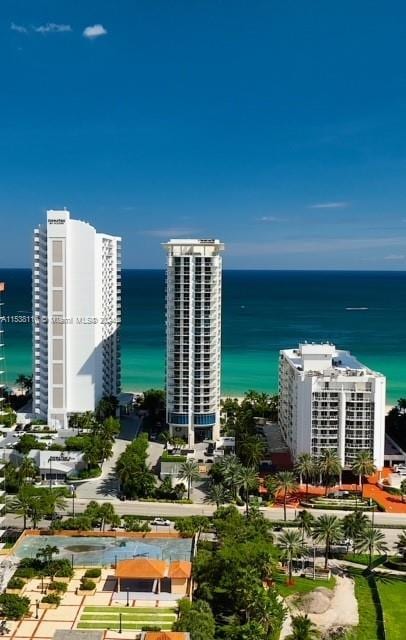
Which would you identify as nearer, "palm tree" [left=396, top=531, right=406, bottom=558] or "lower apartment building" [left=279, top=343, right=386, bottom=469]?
"palm tree" [left=396, top=531, right=406, bottom=558]

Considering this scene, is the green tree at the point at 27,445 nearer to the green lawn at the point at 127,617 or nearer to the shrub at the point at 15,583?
the shrub at the point at 15,583

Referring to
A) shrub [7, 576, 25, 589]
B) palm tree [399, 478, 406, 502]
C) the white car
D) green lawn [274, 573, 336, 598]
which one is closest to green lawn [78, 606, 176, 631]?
shrub [7, 576, 25, 589]

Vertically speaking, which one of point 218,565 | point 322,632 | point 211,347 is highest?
point 211,347

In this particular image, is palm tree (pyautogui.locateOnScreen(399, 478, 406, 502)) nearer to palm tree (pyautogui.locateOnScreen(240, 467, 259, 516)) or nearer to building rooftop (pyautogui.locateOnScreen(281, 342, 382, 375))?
building rooftop (pyautogui.locateOnScreen(281, 342, 382, 375))

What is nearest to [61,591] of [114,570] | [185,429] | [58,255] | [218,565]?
[114,570]

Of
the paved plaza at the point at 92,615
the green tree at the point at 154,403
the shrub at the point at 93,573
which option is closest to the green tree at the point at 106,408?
the green tree at the point at 154,403

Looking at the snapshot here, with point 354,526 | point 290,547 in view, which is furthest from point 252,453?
point 290,547

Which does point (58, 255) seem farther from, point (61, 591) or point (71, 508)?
point (61, 591)
